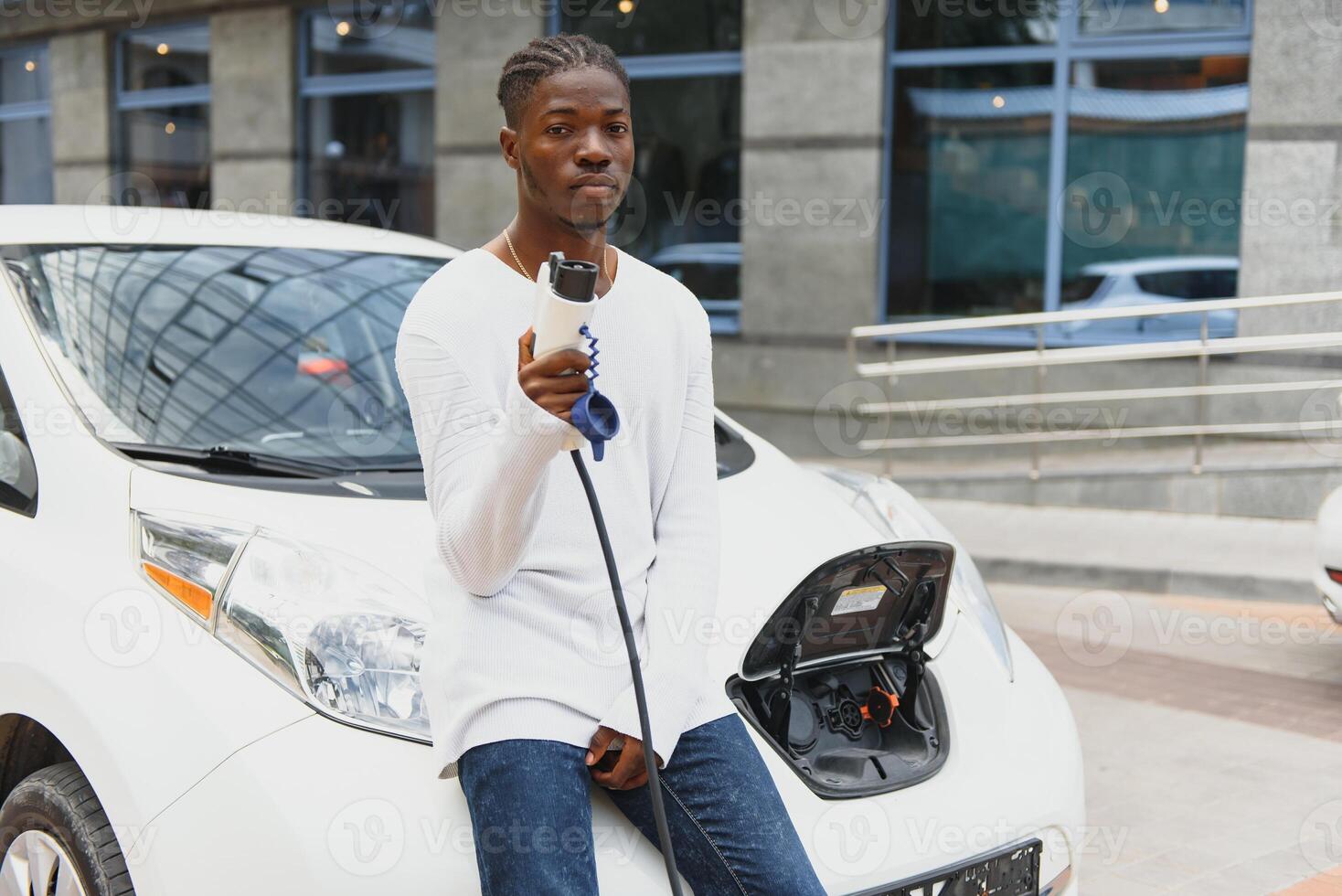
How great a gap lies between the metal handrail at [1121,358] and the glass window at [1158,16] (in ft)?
6.49

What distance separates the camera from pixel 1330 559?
203 inches

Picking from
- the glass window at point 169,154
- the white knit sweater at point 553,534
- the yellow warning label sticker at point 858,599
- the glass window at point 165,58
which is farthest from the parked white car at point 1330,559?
the glass window at point 165,58

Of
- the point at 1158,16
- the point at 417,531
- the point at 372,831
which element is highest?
the point at 1158,16

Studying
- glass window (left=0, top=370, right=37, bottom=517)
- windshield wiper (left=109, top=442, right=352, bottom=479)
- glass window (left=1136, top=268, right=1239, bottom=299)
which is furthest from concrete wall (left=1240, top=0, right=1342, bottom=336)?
glass window (left=0, top=370, right=37, bottom=517)

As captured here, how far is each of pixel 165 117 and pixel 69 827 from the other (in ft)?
45.8

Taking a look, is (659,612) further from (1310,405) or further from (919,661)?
(1310,405)

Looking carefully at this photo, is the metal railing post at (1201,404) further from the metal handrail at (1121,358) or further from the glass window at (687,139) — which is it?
the glass window at (687,139)

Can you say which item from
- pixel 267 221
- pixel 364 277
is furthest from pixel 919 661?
pixel 267 221

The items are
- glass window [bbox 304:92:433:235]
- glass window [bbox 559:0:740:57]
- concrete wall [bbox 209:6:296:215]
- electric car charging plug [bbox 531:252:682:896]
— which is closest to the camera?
electric car charging plug [bbox 531:252:682:896]

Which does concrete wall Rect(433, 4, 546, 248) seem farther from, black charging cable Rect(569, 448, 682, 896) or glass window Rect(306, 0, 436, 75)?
black charging cable Rect(569, 448, 682, 896)

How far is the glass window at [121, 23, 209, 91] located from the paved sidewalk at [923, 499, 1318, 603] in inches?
387

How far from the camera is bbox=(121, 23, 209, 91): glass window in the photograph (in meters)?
14.2

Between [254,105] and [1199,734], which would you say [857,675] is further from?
[254,105]

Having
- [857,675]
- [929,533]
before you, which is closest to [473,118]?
[929,533]
